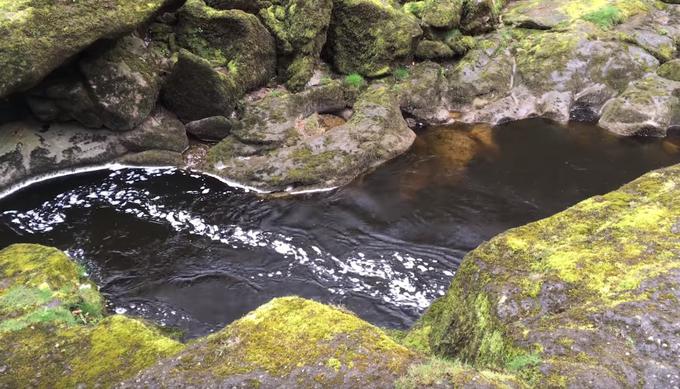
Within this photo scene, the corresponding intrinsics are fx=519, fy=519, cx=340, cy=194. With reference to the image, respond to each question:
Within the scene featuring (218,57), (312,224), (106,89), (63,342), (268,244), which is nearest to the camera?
(63,342)

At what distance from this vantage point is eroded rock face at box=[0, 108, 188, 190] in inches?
476

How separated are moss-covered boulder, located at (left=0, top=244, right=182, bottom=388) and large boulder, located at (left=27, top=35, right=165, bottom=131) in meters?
6.55

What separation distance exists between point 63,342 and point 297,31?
1159cm

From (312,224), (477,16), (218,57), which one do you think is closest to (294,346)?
(312,224)

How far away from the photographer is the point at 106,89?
40.4ft

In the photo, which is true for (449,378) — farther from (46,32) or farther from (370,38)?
(370,38)

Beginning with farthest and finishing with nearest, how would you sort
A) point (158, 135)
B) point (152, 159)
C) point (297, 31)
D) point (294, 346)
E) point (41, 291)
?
point (297, 31) → point (158, 135) → point (152, 159) → point (41, 291) → point (294, 346)

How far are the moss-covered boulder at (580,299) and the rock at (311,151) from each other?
6359 mm

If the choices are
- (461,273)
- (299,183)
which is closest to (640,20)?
(299,183)

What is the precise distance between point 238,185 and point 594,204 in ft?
27.3

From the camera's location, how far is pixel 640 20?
18.5 m

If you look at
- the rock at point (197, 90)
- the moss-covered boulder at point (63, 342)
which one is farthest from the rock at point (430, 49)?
the moss-covered boulder at point (63, 342)

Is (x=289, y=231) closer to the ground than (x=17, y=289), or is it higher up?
closer to the ground

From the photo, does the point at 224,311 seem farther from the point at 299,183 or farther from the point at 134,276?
the point at 299,183
